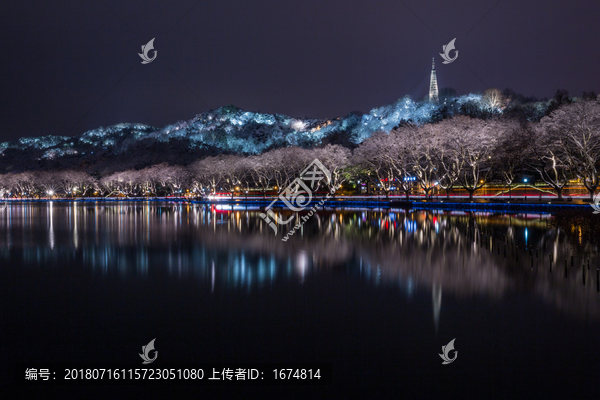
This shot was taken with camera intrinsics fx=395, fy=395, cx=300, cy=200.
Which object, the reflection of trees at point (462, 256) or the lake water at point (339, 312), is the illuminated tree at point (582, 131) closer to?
the reflection of trees at point (462, 256)

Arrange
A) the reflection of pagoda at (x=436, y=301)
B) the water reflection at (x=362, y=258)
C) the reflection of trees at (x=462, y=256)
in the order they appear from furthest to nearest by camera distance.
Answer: the water reflection at (x=362, y=258) < the reflection of trees at (x=462, y=256) < the reflection of pagoda at (x=436, y=301)

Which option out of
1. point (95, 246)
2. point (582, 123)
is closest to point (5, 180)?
point (95, 246)

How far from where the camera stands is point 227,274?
1310cm

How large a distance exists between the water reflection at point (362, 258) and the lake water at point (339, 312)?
0.09 metres

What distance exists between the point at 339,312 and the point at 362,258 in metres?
6.50

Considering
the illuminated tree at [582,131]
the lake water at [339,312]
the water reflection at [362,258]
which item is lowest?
the lake water at [339,312]

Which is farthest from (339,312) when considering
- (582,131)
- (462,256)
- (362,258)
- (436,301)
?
(582,131)

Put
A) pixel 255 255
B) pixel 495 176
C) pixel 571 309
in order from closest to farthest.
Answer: pixel 571 309 < pixel 255 255 < pixel 495 176

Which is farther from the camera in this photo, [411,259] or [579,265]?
[411,259]

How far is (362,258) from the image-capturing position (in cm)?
1562

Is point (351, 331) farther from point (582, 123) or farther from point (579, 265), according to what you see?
point (582, 123)

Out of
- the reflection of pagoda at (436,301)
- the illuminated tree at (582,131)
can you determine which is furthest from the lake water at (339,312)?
the illuminated tree at (582,131)

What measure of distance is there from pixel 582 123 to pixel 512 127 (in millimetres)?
12650

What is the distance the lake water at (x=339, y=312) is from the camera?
21.6 ft
